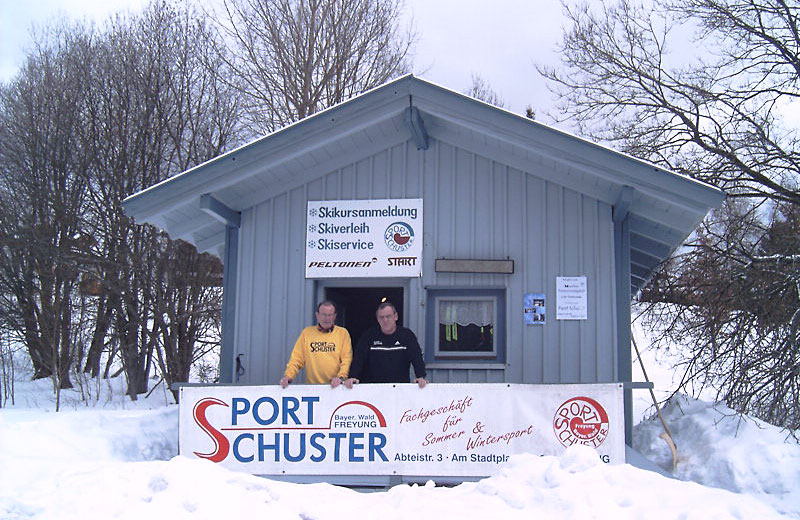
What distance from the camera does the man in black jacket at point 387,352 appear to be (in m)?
7.23

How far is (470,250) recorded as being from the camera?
26.4ft

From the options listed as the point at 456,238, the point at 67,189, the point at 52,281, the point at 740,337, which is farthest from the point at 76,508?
the point at 67,189

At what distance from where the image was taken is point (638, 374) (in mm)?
29391

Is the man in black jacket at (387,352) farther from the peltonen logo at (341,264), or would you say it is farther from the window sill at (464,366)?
the peltonen logo at (341,264)

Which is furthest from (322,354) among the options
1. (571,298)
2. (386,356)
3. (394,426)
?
(571,298)

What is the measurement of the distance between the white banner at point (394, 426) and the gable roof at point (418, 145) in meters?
2.03

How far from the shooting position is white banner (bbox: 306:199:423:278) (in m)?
8.12

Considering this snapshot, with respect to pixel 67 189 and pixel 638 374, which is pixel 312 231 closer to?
pixel 67 189

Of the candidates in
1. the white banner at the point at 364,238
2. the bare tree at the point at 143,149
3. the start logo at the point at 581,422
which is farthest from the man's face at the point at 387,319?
the bare tree at the point at 143,149

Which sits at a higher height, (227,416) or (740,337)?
(740,337)

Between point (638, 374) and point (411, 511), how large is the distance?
25951 millimetres

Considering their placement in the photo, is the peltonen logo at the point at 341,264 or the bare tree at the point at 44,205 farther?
the bare tree at the point at 44,205

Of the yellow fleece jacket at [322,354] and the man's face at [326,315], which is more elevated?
the man's face at [326,315]

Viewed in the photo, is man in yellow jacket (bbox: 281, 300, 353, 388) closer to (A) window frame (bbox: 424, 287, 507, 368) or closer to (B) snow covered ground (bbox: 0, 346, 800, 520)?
(A) window frame (bbox: 424, 287, 507, 368)
